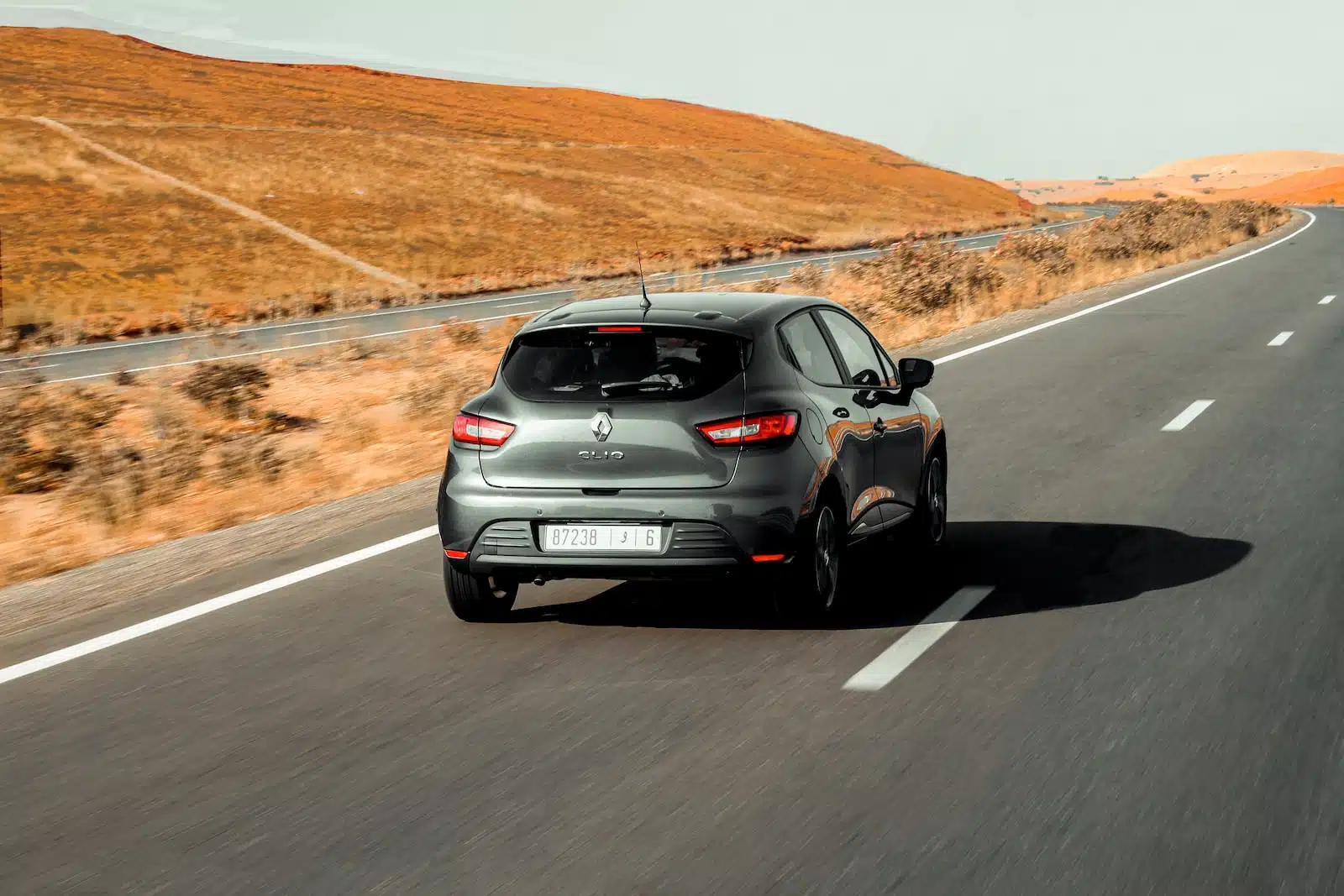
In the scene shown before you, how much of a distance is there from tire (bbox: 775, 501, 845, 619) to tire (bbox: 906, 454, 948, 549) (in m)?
1.21

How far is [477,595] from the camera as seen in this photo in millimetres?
7391

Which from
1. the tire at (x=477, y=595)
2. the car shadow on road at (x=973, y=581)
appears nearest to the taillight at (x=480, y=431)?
the tire at (x=477, y=595)

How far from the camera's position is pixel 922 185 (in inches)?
4444

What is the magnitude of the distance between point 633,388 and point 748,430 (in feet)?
1.65

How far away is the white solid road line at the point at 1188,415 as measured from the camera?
13602mm

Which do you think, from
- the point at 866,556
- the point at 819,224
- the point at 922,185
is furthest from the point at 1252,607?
the point at 922,185

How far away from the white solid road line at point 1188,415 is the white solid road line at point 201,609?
21.7ft

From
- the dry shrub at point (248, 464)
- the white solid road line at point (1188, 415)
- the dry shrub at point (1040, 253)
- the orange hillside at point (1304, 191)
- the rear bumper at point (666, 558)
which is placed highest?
the rear bumper at point (666, 558)

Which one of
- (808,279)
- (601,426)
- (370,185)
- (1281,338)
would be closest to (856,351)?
(1281,338)

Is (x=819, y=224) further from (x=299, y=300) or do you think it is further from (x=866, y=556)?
(x=866, y=556)

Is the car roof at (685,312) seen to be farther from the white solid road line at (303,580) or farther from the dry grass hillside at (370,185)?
the dry grass hillside at (370,185)

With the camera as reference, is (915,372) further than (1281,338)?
No

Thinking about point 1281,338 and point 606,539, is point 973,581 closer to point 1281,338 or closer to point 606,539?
point 606,539

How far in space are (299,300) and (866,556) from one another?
38.1 meters
